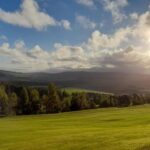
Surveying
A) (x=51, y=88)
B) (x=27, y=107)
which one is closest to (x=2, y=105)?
(x=27, y=107)

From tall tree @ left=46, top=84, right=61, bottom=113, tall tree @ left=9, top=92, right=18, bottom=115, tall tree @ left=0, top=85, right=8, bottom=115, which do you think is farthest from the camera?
tall tree @ left=9, top=92, right=18, bottom=115

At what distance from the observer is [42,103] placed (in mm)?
148750

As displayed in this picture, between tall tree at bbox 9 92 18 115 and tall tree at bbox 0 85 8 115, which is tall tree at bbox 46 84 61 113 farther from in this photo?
tall tree at bbox 0 85 8 115

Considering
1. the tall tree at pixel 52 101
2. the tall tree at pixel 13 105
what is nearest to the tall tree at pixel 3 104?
the tall tree at pixel 13 105

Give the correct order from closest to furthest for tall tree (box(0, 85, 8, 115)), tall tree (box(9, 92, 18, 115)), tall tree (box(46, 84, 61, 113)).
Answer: tall tree (box(46, 84, 61, 113)) < tall tree (box(0, 85, 8, 115)) < tall tree (box(9, 92, 18, 115))

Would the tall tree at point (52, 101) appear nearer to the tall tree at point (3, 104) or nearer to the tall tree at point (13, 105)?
the tall tree at point (13, 105)

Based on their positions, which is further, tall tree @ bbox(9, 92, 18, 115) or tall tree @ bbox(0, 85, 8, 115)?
tall tree @ bbox(9, 92, 18, 115)

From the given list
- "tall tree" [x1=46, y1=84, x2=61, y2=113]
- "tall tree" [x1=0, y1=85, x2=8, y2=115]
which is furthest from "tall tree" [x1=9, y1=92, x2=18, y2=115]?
"tall tree" [x1=46, y1=84, x2=61, y2=113]

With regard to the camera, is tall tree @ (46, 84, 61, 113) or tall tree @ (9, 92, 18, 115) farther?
tall tree @ (9, 92, 18, 115)

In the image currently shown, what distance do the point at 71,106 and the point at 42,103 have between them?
1239 cm

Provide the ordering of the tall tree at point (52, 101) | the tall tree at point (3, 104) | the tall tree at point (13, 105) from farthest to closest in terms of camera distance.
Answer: the tall tree at point (13, 105) → the tall tree at point (3, 104) → the tall tree at point (52, 101)

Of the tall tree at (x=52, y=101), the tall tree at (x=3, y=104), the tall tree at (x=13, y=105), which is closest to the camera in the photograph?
the tall tree at (x=52, y=101)

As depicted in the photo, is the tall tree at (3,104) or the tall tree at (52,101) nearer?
the tall tree at (52,101)

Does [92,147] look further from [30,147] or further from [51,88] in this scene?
[51,88]
